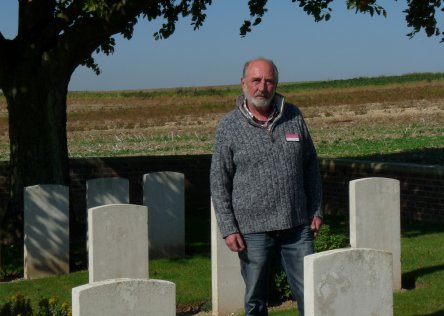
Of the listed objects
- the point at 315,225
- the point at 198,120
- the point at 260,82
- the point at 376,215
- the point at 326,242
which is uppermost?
the point at 260,82

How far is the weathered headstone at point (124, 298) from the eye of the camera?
15.0 feet

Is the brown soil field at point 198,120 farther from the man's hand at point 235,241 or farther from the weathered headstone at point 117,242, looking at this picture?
the man's hand at point 235,241

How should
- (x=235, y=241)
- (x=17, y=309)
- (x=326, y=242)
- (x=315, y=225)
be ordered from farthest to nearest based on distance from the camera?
(x=326, y=242), (x=17, y=309), (x=315, y=225), (x=235, y=241)

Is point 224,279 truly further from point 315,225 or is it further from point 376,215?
point 315,225

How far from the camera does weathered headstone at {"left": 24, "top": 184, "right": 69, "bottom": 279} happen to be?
10.5m

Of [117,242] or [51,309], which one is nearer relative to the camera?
[51,309]

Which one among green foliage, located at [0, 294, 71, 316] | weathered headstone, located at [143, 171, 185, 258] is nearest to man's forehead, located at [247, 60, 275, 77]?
green foliage, located at [0, 294, 71, 316]

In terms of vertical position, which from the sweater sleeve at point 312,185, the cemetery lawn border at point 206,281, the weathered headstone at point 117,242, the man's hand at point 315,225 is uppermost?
the sweater sleeve at point 312,185

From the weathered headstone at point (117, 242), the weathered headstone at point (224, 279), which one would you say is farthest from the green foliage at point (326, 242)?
the weathered headstone at point (117, 242)

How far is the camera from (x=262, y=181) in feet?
18.6

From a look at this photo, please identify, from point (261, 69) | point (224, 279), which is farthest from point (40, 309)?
point (261, 69)

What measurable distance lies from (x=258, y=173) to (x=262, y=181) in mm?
51

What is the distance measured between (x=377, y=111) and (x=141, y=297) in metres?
36.9

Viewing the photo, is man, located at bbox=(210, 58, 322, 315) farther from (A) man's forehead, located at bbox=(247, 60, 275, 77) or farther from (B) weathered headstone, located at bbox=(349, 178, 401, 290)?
(B) weathered headstone, located at bbox=(349, 178, 401, 290)
